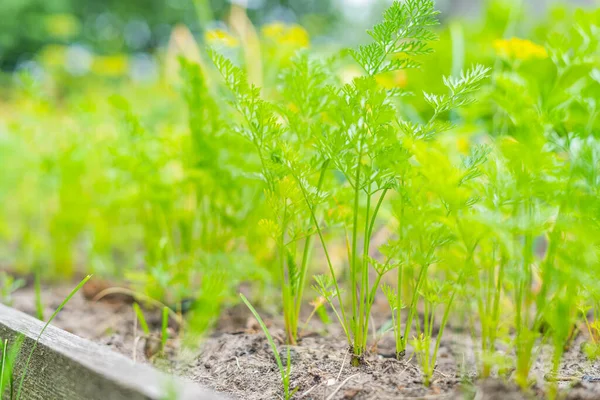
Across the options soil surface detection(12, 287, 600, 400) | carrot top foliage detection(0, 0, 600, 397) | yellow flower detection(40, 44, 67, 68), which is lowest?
soil surface detection(12, 287, 600, 400)

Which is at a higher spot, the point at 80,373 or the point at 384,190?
the point at 384,190

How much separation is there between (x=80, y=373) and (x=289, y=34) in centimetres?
123

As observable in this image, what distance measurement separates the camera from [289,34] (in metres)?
1.71

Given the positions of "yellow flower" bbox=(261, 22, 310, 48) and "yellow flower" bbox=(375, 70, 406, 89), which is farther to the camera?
"yellow flower" bbox=(261, 22, 310, 48)

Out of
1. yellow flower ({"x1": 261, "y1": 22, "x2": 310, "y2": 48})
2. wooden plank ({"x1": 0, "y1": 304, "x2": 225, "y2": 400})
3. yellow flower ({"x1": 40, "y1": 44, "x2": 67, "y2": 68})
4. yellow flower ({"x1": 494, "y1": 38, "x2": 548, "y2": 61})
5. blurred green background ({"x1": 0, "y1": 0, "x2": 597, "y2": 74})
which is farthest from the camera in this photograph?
blurred green background ({"x1": 0, "y1": 0, "x2": 597, "y2": 74})

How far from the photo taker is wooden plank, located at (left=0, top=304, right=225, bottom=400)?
726 millimetres

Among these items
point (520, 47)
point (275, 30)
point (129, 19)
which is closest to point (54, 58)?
point (275, 30)

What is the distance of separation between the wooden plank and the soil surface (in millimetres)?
169

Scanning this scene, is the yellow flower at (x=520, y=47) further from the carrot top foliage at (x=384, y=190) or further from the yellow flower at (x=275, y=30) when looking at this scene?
the yellow flower at (x=275, y=30)

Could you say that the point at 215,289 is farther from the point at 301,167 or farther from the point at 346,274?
the point at 346,274

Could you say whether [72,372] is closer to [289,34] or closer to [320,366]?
[320,366]

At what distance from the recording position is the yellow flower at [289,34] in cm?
167

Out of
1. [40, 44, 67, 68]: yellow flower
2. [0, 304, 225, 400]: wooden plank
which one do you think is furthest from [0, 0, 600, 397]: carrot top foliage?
[40, 44, 67, 68]: yellow flower

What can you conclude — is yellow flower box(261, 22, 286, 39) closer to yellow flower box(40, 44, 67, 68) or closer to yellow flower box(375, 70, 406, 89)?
yellow flower box(375, 70, 406, 89)
